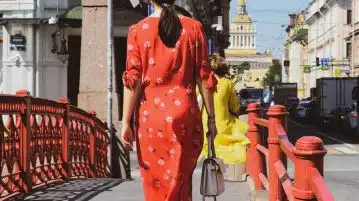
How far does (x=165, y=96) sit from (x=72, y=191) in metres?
4.44

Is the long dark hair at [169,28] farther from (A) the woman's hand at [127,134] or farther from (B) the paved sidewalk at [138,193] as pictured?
(B) the paved sidewalk at [138,193]

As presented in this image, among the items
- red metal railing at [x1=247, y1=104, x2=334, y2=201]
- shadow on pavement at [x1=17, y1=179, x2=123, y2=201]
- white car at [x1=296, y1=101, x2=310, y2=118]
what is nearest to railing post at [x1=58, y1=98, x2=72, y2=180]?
shadow on pavement at [x1=17, y1=179, x2=123, y2=201]

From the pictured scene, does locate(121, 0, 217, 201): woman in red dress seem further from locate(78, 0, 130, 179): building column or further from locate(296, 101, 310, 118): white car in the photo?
locate(296, 101, 310, 118): white car

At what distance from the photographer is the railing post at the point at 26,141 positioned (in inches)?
308

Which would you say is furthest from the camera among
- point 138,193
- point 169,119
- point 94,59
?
point 94,59

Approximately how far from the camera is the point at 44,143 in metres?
8.96

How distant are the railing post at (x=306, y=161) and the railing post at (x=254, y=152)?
4703mm

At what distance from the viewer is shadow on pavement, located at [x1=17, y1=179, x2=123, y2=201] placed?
8008mm

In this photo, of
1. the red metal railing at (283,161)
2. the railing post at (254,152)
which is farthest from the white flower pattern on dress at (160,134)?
the railing post at (254,152)

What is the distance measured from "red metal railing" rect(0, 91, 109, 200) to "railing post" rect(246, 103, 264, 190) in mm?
2518

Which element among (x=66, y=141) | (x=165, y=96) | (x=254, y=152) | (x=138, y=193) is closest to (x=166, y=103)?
(x=165, y=96)

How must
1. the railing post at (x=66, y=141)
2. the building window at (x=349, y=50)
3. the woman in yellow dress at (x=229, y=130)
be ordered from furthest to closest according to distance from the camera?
the building window at (x=349, y=50)
the railing post at (x=66, y=141)
the woman in yellow dress at (x=229, y=130)

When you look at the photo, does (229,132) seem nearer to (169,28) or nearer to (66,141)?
(66,141)

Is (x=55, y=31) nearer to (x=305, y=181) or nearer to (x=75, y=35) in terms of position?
(x=75, y=35)
